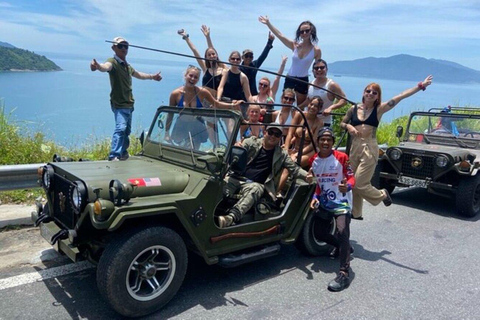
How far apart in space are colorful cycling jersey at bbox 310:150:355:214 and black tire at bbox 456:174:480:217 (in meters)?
3.33

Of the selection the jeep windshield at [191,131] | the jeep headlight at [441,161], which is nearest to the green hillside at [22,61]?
the jeep windshield at [191,131]

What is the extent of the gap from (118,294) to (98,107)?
8310 millimetres

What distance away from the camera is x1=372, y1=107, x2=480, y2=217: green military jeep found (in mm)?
7066

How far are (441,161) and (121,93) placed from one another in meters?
5.39

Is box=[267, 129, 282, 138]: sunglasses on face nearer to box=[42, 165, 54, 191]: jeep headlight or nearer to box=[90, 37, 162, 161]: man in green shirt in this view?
box=[42, 165, 54, 191]: jeep headlight

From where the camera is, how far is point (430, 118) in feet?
28.5

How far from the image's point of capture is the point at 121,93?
21.6ft

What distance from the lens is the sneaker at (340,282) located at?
4.12m

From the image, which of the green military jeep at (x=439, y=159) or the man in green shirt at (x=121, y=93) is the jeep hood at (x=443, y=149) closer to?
the green military jeep at (x=439, y=159)

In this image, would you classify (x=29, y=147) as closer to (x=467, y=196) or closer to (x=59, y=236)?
(x=59, y=236)

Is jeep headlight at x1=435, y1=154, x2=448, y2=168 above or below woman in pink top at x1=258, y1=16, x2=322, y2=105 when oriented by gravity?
below

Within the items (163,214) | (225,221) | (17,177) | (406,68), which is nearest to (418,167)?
(225,221)

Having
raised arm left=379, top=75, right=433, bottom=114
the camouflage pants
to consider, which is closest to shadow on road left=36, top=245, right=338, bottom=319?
the camouflage pants

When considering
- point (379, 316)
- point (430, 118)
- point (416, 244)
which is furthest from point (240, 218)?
point (430, 118)
